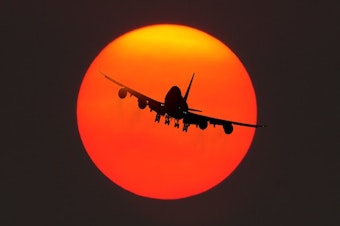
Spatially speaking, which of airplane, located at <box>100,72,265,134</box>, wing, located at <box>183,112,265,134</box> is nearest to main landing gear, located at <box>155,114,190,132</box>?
airplane, located at <box>100,72,265,134</box>

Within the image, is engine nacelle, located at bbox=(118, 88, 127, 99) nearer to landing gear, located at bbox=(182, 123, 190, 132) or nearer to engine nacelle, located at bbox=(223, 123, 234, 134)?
landing gear, located at bbox=(182, 123, 190, 132)

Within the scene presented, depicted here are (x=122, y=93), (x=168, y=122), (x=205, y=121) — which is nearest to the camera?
(x=168, y=122)

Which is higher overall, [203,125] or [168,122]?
[203,125]

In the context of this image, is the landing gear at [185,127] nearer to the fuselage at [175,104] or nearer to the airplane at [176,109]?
the airplane at [176,109]

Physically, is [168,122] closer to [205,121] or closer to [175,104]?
[175,104]

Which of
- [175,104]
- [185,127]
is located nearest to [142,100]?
[175,104]

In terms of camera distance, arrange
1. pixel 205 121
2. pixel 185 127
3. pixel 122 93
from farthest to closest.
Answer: pixel 205 121 → pixel 122 93 → pixel 185 127

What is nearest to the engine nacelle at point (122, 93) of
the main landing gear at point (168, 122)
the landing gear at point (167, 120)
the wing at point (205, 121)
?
the main landing gear at point (168, 122)
